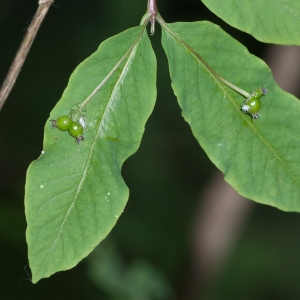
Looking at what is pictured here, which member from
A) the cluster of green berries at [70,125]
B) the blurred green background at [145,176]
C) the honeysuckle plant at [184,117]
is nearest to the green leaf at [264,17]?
the honeysuckle plant at [184,117]

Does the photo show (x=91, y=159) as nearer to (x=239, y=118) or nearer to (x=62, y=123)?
(x=62, y=123)

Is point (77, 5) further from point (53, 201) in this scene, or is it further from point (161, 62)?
point (53, 201)

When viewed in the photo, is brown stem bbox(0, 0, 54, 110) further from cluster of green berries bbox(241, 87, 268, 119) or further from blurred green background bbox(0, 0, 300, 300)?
blurred green background bbox(0, 0, 300, 300)

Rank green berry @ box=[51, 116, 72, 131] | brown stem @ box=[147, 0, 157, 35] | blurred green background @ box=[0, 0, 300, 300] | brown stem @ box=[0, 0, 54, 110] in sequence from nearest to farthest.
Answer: green berry @ box=[51, 116, 72, 131] < brown stem @ box=[147, 0, 157, 35] < brown stem @ box=[0, 0, 54, 110] < blurred green background @ box=[0, 0, 300, 300]

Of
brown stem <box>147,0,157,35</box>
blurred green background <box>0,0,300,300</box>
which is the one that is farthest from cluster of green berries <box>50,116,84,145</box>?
blurred green background <box>0,0,300,300</box>

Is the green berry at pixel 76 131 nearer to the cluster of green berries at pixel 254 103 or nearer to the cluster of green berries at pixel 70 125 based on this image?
the cluster of green berries at pixel 70 125

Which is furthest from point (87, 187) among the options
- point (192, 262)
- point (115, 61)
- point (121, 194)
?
point (192, 262)

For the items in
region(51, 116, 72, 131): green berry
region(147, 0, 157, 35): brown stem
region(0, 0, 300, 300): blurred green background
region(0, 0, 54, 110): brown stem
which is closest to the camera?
region(51, 116, 72, 131): green berry
